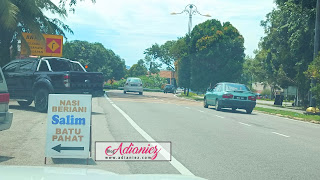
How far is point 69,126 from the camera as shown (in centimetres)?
748

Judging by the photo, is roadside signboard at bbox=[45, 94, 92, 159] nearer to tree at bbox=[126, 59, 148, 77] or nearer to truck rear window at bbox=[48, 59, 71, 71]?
truck rear window at bbox=[48, 59, 71, 71]

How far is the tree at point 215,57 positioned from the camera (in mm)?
45969

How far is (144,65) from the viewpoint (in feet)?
401

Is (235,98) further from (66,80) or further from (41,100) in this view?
(41,100)

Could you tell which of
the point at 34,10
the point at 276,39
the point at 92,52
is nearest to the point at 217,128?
the point at 34,10

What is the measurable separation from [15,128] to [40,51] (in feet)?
65.4

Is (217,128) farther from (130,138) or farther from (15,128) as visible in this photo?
(15,128)

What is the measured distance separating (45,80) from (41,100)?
78 centimetres

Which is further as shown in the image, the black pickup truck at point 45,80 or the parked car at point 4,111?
the black pickup truck at point 45,80

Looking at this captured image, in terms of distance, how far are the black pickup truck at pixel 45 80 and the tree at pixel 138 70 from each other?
340 feet

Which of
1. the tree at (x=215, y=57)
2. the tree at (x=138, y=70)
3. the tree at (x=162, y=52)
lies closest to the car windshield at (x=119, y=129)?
the tree at (x=215, y=57)

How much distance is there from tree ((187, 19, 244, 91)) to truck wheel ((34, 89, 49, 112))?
30935 mm

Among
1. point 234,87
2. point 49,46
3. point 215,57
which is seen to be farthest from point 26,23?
A: point 215,57

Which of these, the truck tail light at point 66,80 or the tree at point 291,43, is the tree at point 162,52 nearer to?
the tree at point 291,43
